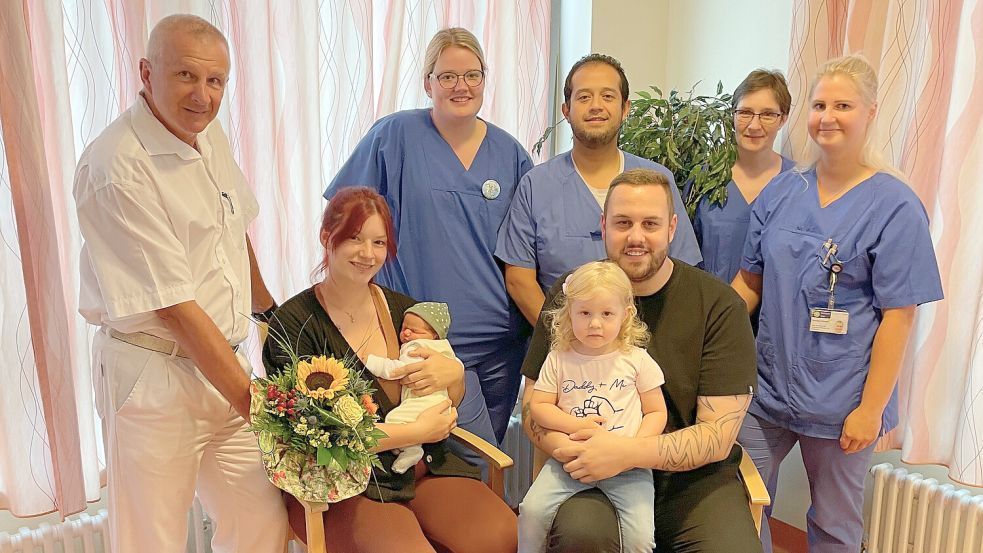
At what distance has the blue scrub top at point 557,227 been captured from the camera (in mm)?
2279

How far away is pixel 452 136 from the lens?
7.84 ft

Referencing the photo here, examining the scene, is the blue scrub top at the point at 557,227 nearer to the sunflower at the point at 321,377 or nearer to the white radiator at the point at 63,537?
the sunflower at the point at 321,377

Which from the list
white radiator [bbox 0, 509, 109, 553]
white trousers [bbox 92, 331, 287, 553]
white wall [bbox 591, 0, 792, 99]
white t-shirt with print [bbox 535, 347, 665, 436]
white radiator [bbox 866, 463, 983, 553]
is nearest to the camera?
white trousers [bbox 92, 331, 287, 553]

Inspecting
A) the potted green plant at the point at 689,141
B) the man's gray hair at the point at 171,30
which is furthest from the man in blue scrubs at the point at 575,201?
the man's gray hair at the point at 171,30

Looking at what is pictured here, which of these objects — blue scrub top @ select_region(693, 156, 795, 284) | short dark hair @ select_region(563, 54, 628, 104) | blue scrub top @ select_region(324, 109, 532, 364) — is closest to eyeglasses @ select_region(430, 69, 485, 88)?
blue scrub top @ select_region(324, 109, 532, 364)

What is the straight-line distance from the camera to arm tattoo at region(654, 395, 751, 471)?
1825 mm

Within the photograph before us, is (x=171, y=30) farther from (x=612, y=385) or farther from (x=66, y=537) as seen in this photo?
→ (x=66, y=537)

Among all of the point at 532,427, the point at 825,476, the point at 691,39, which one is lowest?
the point at 825,476

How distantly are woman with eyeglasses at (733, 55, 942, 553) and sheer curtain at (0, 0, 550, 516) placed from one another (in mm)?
1317

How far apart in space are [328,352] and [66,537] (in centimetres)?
98

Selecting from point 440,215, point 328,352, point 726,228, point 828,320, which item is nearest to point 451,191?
point 440,215

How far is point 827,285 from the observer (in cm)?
209

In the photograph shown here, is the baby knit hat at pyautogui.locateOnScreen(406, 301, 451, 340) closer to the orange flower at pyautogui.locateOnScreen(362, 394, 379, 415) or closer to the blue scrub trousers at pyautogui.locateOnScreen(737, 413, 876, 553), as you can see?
the orange flower at pyautogui.locateOnScreen(362, 394, 379, 415)

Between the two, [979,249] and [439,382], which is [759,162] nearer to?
[979,249]
